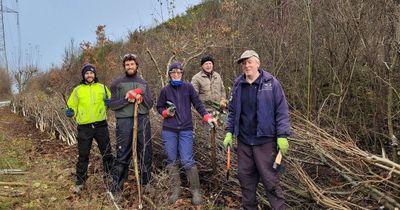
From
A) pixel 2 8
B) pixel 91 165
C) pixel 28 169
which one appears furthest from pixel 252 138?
pixel 2 8

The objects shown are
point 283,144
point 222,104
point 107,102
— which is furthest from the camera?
point 222,104

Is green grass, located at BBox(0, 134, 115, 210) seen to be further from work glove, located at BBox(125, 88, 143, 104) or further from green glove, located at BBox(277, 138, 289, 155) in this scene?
green glove, located at BBox(277, 138, 289, 155)

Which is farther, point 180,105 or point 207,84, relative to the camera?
point 207,84

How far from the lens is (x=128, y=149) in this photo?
5195mm

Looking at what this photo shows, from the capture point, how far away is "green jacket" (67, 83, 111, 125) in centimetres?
550

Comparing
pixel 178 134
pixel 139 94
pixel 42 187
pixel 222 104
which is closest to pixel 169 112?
pixel 178 134

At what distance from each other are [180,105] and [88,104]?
1.24 metres

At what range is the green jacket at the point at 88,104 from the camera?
5.50 metres

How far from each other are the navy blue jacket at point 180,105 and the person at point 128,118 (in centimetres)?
21

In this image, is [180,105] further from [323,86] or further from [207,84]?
[323,86]

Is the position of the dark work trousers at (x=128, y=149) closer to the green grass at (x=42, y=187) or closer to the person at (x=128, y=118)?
the person at (x=128, y=118)

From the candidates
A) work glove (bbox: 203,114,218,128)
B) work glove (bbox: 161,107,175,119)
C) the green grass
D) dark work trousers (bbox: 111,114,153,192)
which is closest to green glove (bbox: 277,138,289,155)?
work glove (bbox: 203,114,218,128)

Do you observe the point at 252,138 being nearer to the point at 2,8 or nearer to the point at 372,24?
the point at 372,24

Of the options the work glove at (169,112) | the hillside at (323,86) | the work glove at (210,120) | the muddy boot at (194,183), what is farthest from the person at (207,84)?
the muddy boot at (194,183)
